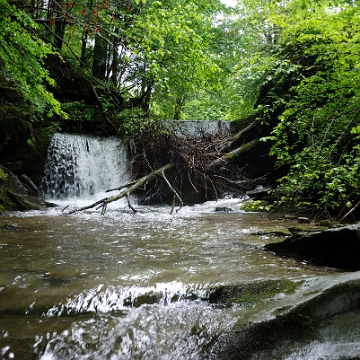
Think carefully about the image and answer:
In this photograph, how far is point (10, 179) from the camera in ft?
28.5

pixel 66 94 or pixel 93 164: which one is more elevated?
pixel 66 94

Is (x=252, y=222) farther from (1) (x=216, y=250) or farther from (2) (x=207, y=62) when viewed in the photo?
(2) (x=207, y=62)

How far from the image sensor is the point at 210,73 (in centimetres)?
855

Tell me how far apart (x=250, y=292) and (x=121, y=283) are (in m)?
1.15

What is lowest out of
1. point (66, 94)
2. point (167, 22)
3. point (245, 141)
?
point (245, 141)

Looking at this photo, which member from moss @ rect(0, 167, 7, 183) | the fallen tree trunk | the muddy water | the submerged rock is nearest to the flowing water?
the muddy water

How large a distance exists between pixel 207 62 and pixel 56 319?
7.56 meters

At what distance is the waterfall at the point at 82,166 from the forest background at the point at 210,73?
2.19ft

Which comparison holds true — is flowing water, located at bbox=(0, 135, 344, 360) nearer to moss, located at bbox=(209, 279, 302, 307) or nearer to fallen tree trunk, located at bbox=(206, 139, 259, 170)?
moss, located at bbox=(209, 279, 302, 307)

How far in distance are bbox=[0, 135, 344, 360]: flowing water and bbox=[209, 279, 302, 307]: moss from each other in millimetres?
93

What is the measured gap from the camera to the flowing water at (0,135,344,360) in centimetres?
197

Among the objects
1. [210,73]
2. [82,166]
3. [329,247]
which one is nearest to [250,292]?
[329,247]

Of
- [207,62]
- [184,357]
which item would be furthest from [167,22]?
[184,357]

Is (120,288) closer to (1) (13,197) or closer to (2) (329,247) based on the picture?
(2) (329,247)
